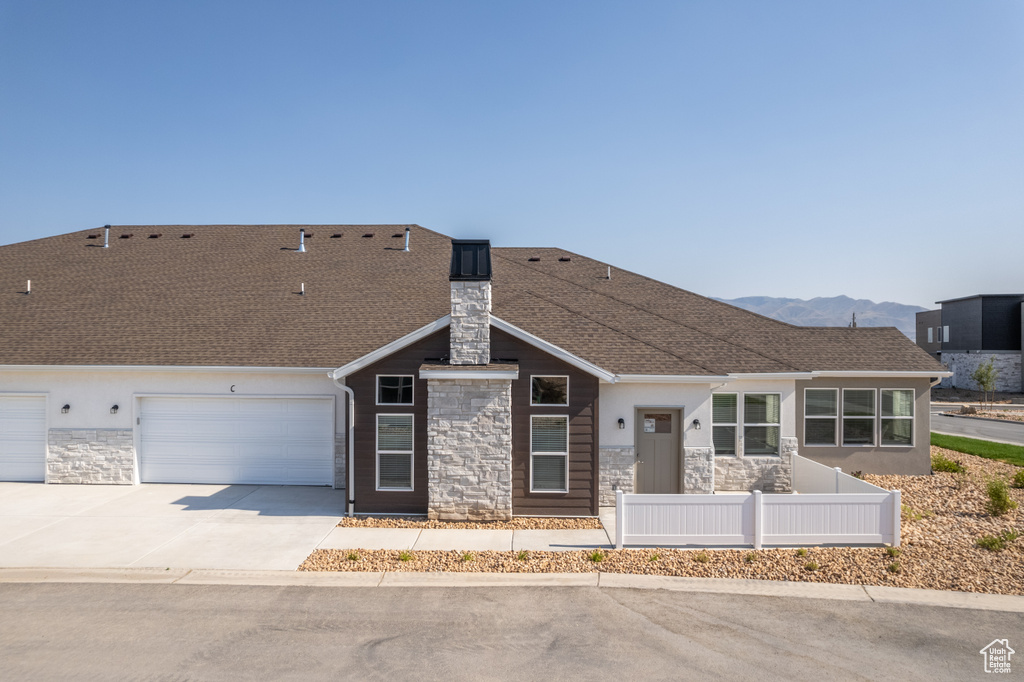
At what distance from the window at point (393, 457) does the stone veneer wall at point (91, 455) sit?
284 inches

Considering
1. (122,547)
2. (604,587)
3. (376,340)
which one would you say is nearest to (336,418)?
(376,340)

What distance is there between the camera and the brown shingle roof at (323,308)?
14594mm

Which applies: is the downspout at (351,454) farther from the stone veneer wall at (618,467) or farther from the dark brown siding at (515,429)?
the stone veneer wall at (618,467)

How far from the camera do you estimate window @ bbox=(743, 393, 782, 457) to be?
1456cm

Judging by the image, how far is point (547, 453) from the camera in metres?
12.0

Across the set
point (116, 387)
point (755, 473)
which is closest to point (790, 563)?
point (755, 473)

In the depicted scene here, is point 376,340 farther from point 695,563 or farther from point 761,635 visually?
point 761,635

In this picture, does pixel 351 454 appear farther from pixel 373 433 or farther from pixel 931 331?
pixel 931 331

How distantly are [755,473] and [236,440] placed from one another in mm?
12865

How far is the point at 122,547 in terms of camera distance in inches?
404

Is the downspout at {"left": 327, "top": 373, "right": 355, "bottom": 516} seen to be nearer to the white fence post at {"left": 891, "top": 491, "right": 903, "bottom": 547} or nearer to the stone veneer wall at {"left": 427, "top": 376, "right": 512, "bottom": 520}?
the stone veneer wall at {"left": 427, "top": 376, "right": 512, "bottom": 520}

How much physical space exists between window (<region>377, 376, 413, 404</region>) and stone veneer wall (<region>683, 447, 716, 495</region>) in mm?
6204

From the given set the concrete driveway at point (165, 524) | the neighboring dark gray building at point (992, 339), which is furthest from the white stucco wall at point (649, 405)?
the neighboring dark gray building at point (992, 339)

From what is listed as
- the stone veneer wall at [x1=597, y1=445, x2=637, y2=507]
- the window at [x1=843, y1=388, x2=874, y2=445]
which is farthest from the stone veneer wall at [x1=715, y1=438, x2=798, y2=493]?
the window at [x1=843, y1=388, x2=874, y2=445]
